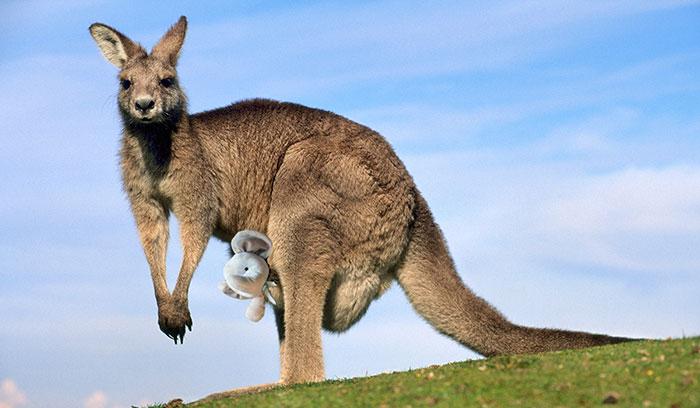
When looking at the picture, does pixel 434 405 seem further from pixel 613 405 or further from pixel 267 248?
pixel 267 248

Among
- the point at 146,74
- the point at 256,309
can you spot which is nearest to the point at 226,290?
the point at 256,309

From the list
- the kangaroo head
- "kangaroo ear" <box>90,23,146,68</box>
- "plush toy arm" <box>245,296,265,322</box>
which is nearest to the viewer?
the kangaroo head

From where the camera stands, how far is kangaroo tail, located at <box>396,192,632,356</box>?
9398 millimetres

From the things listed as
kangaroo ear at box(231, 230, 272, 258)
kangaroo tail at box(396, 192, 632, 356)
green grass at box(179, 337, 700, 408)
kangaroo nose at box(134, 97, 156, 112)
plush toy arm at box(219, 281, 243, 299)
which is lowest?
green grass at box(179, 337, 700, 408)

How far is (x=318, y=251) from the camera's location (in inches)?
374

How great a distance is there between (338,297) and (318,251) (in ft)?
2.19

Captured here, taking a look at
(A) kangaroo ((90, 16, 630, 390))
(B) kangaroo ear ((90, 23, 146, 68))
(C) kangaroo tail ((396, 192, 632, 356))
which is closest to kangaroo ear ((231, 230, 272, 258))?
(A) kangaroo ((90, 16, 630, 390))

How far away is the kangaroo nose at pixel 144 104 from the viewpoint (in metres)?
9.99

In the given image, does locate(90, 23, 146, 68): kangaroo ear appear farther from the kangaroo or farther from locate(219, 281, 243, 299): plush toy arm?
locate(219, 281, 243, 299): plush toy arm

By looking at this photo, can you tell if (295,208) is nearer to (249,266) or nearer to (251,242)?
(251,242)

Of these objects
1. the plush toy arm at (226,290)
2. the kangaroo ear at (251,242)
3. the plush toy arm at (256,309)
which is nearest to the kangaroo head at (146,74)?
the kangaroo ear at (251,242)

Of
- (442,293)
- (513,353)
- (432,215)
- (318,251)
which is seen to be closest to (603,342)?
(513,353)

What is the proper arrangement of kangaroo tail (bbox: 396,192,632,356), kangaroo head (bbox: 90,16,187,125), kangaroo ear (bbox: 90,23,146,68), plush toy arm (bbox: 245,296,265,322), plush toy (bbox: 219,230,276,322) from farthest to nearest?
kangaroo ear (bbox: 90,23,146,68) → plush toy arm (bbox: 245,296,265,322) → kangaroo head (bbox: 90,16,187,125) → plush toy (bbox: 219,230,276,322) → kangaroo tail (bbox: 396,192,632,356)

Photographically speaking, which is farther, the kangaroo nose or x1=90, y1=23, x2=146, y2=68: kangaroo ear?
x1=90, y1=23, x2=146, y2=68: kangaroo ear
